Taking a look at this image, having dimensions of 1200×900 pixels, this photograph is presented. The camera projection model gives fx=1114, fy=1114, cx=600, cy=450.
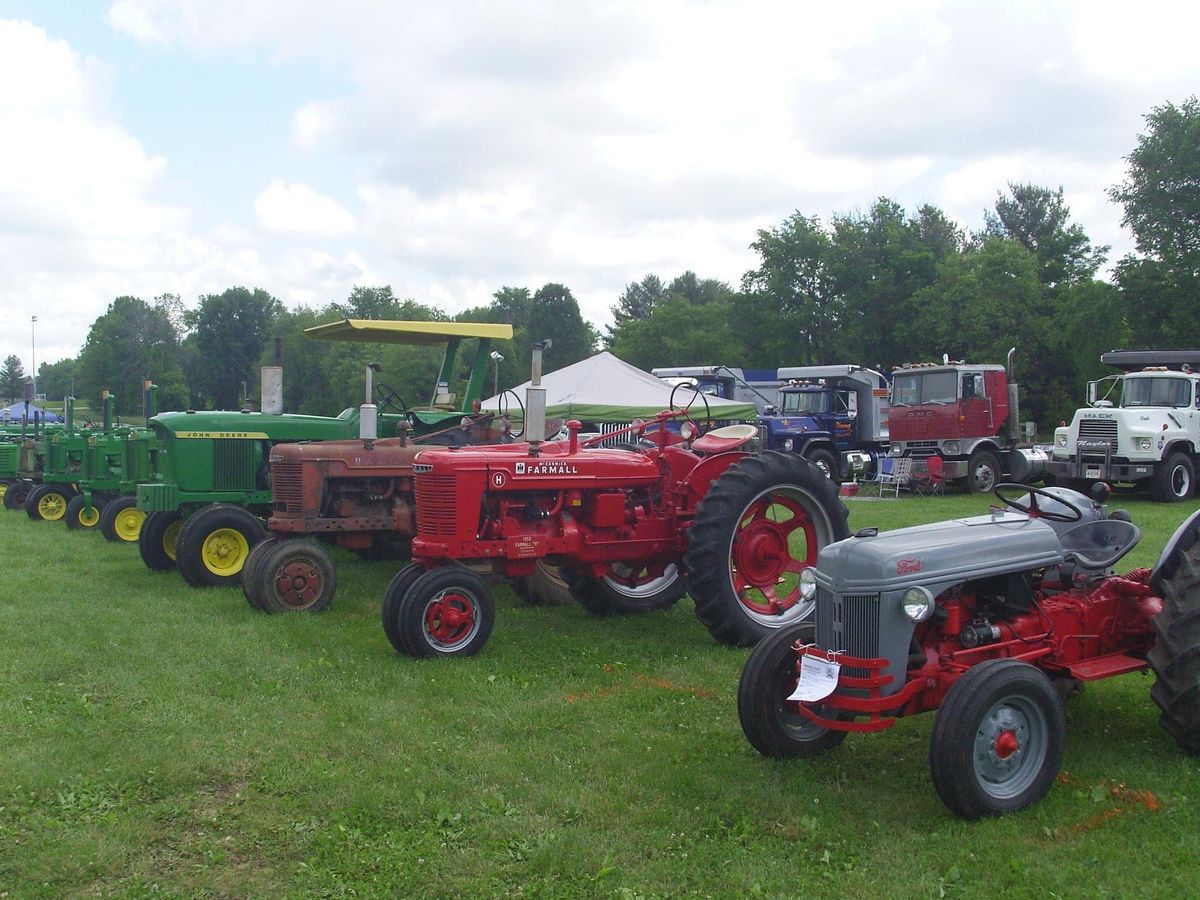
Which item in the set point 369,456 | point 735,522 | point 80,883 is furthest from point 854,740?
point 369,456

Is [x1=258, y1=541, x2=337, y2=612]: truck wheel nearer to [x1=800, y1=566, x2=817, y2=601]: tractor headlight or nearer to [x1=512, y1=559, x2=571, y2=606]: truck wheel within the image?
[x1=512, y1=559, x2=571, y2=606]: truck wheel

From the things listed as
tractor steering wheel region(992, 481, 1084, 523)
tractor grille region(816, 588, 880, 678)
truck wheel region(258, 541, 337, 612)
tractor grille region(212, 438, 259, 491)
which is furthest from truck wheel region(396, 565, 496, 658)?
tractor grille region(212, 438, 259, 491)

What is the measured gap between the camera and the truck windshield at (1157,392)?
17.8 meters

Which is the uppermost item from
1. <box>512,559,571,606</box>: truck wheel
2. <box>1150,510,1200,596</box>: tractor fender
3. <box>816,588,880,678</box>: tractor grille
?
<box>1150,510,1200,596</box>: tractor fender

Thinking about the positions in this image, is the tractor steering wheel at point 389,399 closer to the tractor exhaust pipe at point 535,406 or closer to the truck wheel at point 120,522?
the tractor exhaust pipe at point 535,406

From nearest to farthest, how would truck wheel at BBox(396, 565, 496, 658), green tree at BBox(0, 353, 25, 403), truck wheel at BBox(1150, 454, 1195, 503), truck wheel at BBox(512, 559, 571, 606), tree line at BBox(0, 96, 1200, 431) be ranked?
truck wheel at BBox(396, 565, 496, 658) < truck wheel at BBox(512, 559, 571, 606) < truck wheel at BBox(1150, 454, 1195, 503) < tree line at BBox(0, 96, 1200, 431) < green tree at BBox(0, 353, 25, 403)

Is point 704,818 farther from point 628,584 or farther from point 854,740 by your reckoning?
point 628,584

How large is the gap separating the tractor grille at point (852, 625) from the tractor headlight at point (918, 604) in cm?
11

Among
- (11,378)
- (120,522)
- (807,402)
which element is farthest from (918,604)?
(11,378)

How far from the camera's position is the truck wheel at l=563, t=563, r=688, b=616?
7.97 meters

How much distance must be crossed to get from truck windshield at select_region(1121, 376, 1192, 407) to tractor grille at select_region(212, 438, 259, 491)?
562 inches

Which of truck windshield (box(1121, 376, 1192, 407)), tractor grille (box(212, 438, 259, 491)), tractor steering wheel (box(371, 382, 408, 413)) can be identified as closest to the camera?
tractor grille (box(212, 438, 259, 491))

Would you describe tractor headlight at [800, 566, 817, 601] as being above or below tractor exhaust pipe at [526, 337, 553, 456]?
below

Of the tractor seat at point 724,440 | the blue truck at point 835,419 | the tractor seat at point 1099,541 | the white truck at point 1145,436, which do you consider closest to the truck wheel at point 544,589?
the tractor seat at point 724,440
